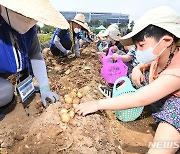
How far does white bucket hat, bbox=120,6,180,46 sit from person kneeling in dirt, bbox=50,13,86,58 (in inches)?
170

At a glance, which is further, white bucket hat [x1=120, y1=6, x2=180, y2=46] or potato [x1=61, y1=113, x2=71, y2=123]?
potato [x1=61, y1=113, x2=71, y2=123]

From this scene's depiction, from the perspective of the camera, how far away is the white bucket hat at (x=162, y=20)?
1.75m

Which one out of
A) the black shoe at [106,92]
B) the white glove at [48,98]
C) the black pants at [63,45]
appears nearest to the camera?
the white glove at [48,98]

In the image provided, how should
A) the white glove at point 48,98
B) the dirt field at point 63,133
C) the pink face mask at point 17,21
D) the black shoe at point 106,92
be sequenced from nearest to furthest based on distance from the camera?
the dirt field at point 63,133, the pink face mask at point 17,21, the white glove at point 48,98, the black shoe at point 106,92

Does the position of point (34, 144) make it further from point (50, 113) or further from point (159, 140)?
point (159, 140)

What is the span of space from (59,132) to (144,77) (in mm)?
1269

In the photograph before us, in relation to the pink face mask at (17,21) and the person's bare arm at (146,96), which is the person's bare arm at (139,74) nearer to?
the person's bare arm at (146,96)

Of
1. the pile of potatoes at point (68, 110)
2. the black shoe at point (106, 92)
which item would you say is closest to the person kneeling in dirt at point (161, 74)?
the pile of potatoes at point (68, 110)

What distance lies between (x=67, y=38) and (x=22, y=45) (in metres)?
4.16

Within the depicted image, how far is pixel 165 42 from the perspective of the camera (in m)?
1.80

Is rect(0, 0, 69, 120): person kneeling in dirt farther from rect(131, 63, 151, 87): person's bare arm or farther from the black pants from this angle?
the black pants

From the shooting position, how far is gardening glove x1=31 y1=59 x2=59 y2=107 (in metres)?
2.65

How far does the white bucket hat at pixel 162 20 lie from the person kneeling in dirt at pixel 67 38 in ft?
14.2

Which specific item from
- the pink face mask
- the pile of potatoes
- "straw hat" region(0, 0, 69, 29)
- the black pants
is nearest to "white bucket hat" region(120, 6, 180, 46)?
"straw hat" region(0, 0, 69, 29)
